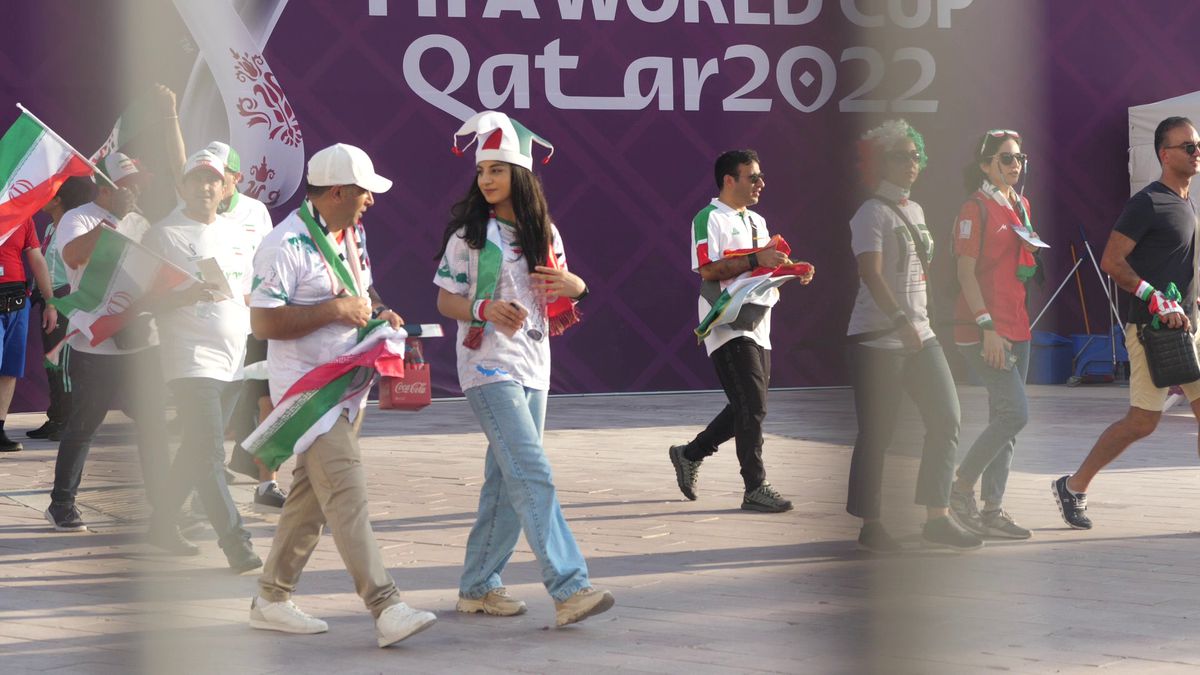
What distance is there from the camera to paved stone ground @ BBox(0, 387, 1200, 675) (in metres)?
1.64

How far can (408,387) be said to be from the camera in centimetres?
470

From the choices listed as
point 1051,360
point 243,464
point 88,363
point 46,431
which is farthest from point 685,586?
point 1051,360

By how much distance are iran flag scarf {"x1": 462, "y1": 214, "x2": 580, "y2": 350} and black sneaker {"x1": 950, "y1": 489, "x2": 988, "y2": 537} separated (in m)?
2.21

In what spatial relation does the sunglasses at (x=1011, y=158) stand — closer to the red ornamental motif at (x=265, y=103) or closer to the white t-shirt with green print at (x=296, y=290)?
the white t-shirt with green print at (x=296, y=290)

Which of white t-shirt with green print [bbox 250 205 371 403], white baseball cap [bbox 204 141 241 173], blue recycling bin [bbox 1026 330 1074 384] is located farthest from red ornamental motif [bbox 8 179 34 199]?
blue recycling bin [bbox 1026 330 1074 384]

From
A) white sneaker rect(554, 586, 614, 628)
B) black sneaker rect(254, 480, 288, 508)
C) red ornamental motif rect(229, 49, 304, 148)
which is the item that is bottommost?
black sneaker rect(254, 480, 288, 508)

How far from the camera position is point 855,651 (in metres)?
1.40

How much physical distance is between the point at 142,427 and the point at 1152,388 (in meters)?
4.94

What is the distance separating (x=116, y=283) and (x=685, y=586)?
224 centimetres

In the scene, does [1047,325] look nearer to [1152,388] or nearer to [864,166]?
[1152,388]

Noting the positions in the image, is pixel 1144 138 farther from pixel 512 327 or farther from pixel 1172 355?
pixel 512 327

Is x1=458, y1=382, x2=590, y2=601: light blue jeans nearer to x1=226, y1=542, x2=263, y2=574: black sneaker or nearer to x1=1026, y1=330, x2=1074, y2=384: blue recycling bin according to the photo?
x1=226, y1=542, x2=263, y2=574: black sneaker

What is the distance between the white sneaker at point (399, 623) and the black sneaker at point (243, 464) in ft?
12.0

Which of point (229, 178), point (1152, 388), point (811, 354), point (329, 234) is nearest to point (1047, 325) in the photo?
point (1152, 388)
